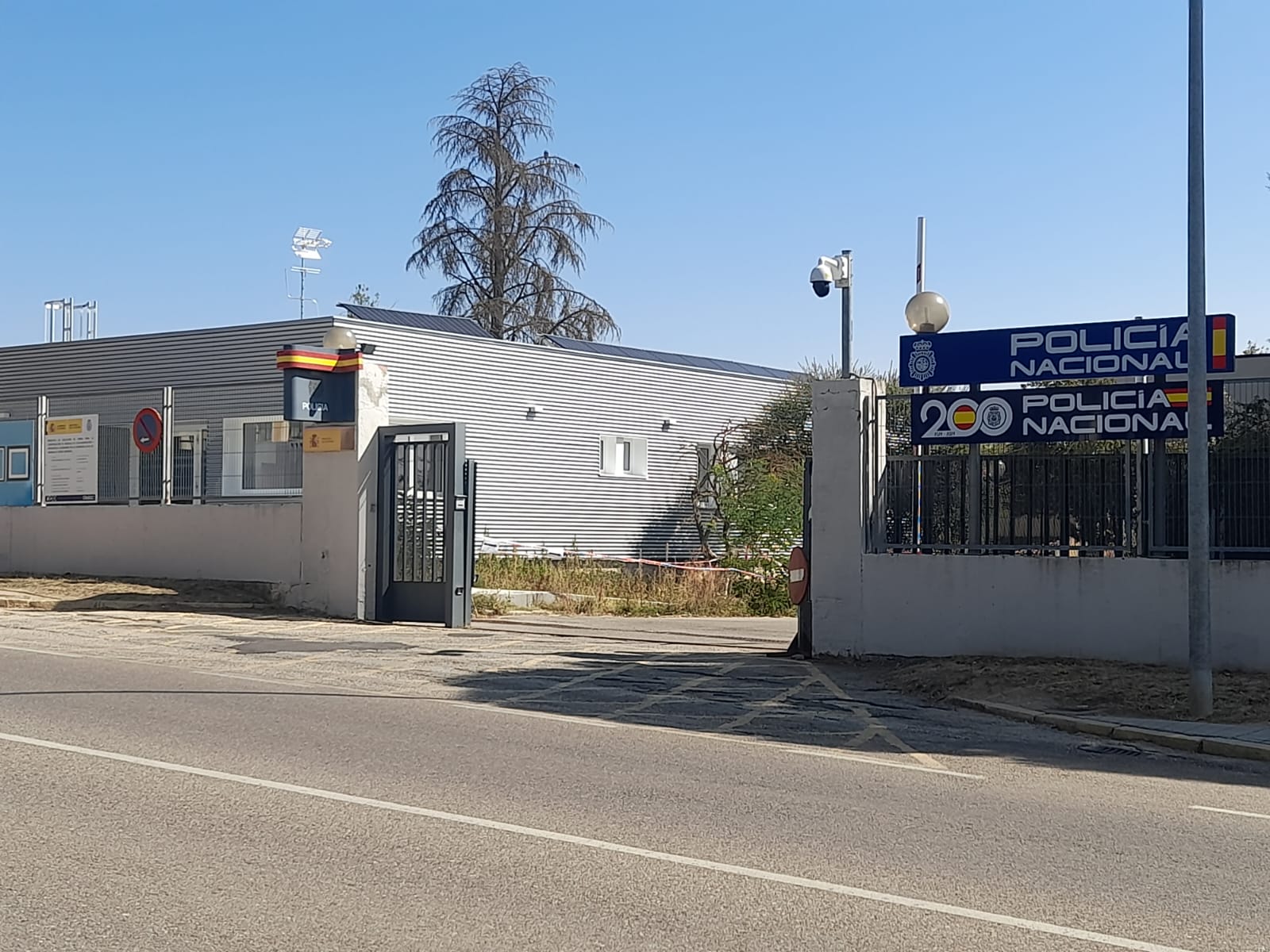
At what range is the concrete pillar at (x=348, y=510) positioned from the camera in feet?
68.7

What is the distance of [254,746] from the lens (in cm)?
1012

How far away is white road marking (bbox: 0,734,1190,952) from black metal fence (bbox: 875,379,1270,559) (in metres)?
9.63

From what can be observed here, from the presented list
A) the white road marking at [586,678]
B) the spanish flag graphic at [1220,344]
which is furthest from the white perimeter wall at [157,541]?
the spanish flag graphic at [1220,344]

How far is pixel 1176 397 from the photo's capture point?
15.3 metres

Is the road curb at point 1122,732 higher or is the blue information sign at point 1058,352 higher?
the blue information sign at point 1058,352

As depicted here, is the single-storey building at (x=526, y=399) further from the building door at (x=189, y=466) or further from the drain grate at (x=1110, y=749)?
the drain grate at (x=1110, y=749)

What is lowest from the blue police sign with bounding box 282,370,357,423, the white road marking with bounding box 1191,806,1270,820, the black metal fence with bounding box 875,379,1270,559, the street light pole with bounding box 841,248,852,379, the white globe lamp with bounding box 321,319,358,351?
the white road marking with bounding box 1191,806,1270,820

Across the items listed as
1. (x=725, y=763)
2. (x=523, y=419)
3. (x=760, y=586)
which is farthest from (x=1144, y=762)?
(x=523, y=419)

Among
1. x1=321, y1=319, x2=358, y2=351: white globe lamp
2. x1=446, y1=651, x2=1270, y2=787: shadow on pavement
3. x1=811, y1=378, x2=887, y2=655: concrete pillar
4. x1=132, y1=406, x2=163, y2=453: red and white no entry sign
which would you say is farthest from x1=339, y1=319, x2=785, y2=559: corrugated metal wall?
x1=446, y1=651, x2=1270, y2=787: shadow on pavement

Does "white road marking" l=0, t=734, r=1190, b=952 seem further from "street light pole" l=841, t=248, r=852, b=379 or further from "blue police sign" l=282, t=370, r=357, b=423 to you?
"street light pole" l=841, t=248, r=852, b=379

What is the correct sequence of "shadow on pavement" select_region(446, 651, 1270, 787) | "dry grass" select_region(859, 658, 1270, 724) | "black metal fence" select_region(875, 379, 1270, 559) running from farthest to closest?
1. "black metal fence" select_region(875, 379, 1270, 559)
2. "dry grass" select_region(859, 658, 1270, 724)
3. "shadow on pavement" select_region(446, 651, 1270, 787)

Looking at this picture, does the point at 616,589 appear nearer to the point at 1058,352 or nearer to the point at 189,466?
the point at 189,466

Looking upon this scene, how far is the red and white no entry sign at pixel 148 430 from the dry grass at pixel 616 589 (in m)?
6.10

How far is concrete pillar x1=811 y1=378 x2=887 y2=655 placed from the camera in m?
16.9
